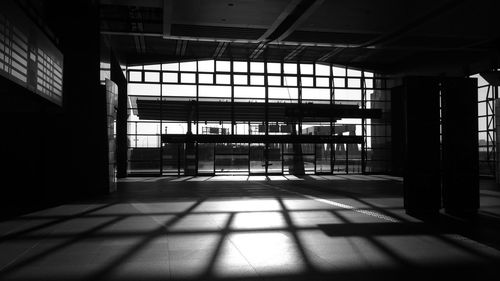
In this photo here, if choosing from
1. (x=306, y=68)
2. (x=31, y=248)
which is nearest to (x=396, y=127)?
(x=306, y=68)

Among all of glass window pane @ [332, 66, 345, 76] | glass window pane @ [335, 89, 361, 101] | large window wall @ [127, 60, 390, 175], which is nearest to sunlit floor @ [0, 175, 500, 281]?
large window wall @ [127, 60, 390, 175]

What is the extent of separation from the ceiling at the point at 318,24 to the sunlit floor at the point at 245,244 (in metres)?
6.12

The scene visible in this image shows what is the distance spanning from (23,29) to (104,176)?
277 inches

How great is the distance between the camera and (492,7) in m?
12.2

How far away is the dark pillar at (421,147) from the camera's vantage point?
29.5 feet

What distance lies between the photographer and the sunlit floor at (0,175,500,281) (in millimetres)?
4672

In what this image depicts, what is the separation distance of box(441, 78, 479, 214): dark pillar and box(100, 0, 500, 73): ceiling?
163 inches

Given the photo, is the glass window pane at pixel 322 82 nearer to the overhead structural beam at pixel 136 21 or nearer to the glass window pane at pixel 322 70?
the glass window pane at pixel 322 70

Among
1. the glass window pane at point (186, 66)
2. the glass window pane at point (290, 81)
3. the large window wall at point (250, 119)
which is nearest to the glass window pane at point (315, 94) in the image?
the large window wall at point (250, 119)

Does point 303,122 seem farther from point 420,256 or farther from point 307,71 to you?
point 420,256

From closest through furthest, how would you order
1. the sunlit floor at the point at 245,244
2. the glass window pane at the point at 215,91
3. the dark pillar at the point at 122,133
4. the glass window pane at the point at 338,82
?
the sunlit floor at the point at 245,244
the dark pillar at the point at 122,133
the glass window pane at the point at 215,91
the glass window pane at the point at 338,82

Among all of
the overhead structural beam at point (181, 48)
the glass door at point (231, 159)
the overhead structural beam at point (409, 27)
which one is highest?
the overhead structural beam at point (181, 48)

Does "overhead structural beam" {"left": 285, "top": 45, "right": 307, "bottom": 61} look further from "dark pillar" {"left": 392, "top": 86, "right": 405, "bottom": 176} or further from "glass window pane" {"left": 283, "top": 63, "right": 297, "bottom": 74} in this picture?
"dark pillar" {"left": 392, "top": 86, "right": 405, "bottom": 176}

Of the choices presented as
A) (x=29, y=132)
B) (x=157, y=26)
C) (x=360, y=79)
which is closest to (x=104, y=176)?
(x=29, y=132)
